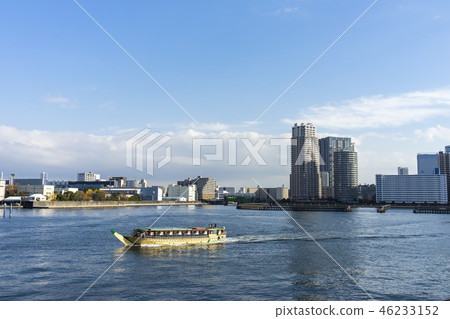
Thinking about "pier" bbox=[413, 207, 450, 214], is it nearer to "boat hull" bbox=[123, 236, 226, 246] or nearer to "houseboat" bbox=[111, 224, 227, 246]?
"houseboat" bbox=[111, 224, 227, 246]

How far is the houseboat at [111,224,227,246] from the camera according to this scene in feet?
144

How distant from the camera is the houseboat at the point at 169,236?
Result: 4381 centimetres

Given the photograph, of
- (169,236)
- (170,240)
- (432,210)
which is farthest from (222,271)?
(432,210)

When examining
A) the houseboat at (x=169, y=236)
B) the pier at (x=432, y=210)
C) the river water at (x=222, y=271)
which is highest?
the houseboat at (x=169, y=236)

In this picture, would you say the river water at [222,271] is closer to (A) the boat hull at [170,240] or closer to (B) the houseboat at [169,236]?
(A) the boat hull at [170,240]

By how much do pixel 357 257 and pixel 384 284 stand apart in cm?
1229

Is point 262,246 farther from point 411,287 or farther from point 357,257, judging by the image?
point 411,287

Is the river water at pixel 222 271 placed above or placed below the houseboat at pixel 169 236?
below

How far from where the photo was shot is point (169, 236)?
45656 millimetres

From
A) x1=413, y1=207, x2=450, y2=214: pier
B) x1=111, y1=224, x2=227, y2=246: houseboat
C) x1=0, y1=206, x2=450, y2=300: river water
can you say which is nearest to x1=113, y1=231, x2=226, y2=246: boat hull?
x1=111, y1=224, x2=227, y2=246: houseboat

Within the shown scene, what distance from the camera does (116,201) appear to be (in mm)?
185125

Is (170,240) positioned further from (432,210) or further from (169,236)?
(432,210)

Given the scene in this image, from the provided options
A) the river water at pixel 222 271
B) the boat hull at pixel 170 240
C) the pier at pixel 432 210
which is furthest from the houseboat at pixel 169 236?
the pier at pixel 432 210
